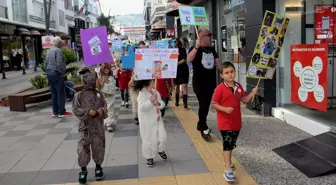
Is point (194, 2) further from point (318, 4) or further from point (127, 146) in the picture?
point (127, 146)

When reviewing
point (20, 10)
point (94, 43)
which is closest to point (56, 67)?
point (94, 43)

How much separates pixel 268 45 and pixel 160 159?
2156 millimetres

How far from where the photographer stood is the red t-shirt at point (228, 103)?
4238mm

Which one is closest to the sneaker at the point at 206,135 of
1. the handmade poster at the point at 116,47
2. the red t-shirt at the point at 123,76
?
the red t-shirt at the point at 123,76

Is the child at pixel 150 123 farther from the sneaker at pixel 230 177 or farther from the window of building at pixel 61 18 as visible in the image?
the window of building at pixel 61 18

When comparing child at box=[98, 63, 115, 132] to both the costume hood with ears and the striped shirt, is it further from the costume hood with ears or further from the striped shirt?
the costume hood with ears

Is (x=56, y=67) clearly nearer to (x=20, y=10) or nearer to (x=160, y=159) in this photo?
(x=160, y=159)

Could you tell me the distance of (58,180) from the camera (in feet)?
15.4

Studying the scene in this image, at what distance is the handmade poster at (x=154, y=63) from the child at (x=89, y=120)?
2.43ft

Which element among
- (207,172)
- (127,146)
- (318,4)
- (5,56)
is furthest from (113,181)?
(5,56)

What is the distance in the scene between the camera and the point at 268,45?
4.86 metres

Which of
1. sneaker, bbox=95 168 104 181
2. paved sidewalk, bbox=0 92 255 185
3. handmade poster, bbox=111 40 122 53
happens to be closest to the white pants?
paved sidewalk, bbox=0 92 255 185

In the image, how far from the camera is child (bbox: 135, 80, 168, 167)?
Result: 16.3 feet

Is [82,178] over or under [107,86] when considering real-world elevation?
under
